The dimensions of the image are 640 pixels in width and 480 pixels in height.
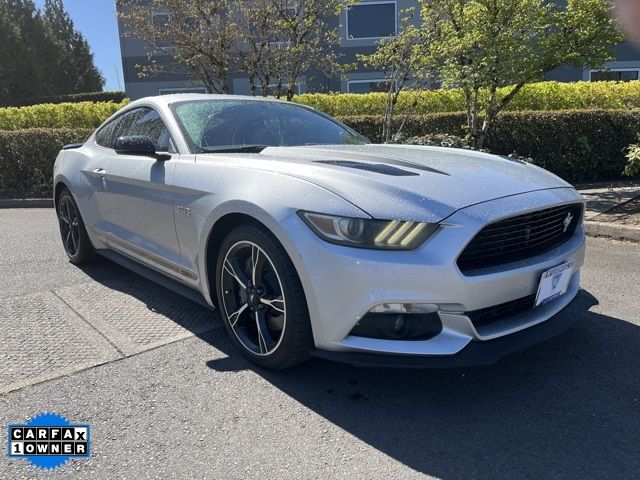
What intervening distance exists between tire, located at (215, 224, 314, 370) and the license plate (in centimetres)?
115

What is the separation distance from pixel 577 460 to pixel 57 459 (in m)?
2.15

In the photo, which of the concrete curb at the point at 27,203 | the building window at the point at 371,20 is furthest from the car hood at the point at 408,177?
the building window at the point at 371,20

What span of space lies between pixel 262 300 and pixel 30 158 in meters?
8.44

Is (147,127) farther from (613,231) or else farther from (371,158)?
(613,231)

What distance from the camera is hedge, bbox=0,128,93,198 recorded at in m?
9.15

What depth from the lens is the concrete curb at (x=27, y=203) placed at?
8.82 meters

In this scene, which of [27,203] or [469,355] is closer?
[469,355]

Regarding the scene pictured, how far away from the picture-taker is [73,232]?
478 centimetres

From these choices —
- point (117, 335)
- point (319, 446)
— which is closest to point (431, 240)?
point (319, 446)

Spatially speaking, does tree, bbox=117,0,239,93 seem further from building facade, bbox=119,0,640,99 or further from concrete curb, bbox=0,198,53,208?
building facade, bbox=119,0,640,99

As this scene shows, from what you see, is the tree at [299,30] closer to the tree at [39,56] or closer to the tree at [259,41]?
the tree at [259,41]

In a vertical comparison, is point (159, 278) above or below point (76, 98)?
below

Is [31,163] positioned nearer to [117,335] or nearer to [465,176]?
[117,335]

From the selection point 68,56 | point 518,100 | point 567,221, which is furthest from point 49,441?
point 68,56
